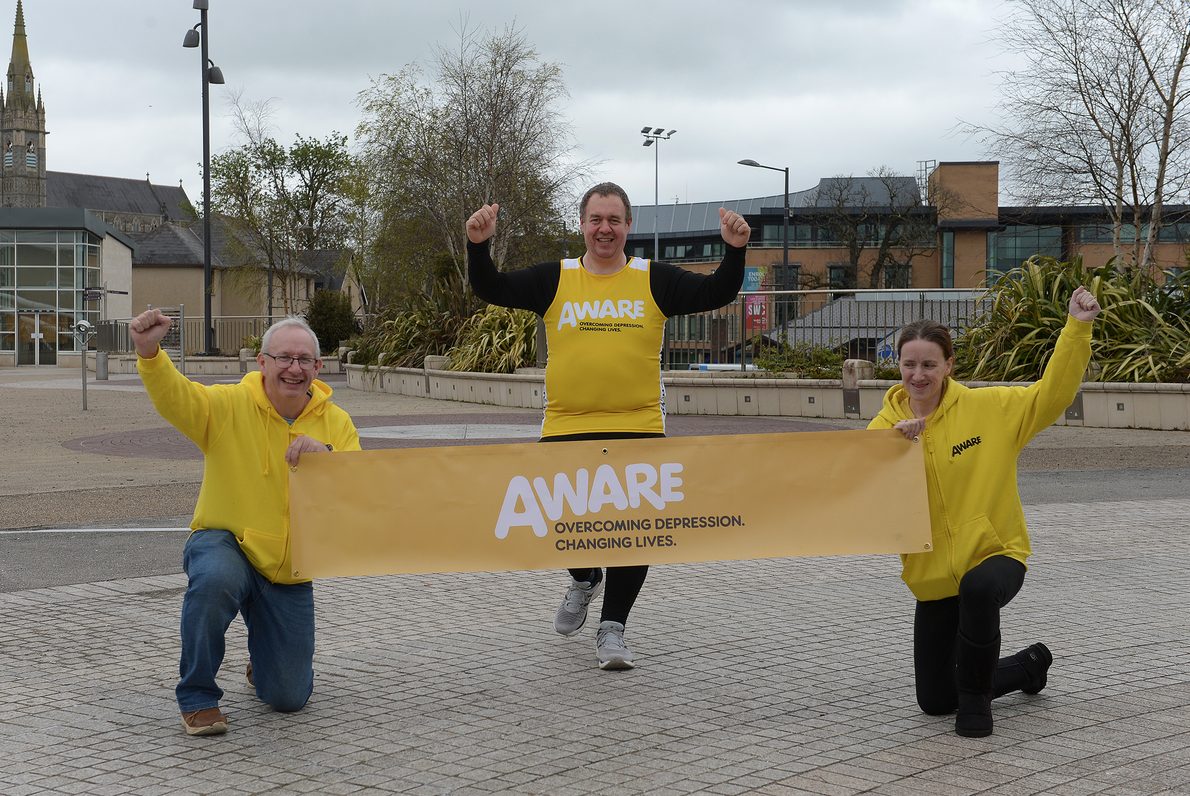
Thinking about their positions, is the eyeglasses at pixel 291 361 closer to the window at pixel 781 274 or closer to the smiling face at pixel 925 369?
the smiling face at pixel 925 369

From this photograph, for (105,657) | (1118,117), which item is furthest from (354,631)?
(1118,117)

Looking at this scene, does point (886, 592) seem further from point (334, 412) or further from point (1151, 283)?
point (1151, 283)

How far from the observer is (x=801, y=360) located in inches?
824

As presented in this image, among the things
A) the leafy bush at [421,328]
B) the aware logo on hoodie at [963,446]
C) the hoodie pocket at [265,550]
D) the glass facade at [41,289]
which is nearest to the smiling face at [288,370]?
the hoodie pocket at [265,550]

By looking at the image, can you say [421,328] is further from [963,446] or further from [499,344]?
[963,446]

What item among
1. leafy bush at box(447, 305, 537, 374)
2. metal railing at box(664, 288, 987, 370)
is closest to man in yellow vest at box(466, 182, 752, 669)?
metal railing at box(664, 288, 987, 370)

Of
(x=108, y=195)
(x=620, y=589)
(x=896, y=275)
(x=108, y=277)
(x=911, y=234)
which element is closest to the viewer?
(x=620, y=589)

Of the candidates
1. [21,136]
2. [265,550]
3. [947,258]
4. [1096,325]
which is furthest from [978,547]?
[21,136]

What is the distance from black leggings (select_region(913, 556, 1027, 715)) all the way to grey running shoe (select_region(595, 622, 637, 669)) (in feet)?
4.06

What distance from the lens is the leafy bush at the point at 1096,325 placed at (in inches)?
694

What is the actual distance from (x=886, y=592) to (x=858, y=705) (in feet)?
7.81

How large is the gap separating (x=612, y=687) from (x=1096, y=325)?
14990 mm

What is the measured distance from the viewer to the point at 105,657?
5883 millimetres

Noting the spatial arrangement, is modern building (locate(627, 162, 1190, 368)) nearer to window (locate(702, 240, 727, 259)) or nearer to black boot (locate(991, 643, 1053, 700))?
window (locate(702, 240, 727, 259))
